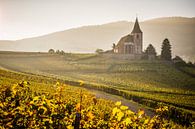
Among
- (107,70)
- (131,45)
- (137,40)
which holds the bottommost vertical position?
(107,70)

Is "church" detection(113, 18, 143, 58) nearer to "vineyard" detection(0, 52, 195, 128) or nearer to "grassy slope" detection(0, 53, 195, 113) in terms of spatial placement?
"vineyard" detection(0, 52, 195, 128)

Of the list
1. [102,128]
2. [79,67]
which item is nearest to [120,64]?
[79,67]

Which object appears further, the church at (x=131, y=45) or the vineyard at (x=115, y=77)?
the church at (x=131, y=45)

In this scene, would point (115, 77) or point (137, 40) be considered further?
point (137, 40)

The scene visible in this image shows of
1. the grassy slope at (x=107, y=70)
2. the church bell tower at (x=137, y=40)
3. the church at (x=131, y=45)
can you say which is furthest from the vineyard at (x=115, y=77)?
the church bell tower at (x=137, y=40)

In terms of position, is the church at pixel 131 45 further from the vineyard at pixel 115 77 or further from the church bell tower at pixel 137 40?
the vineyard at pixel 115 77

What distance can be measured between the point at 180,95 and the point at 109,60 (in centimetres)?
2866

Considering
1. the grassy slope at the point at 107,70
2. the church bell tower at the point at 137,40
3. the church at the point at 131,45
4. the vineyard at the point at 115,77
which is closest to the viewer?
the vineyard at the point at 115,77

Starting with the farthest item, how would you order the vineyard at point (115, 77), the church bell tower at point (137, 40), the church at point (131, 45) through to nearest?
the church bell tower at point (137, 40)
the church at point (131, 45)
the vineyard at point (115, 77)

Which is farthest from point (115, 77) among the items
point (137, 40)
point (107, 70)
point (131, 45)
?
point (137, 40)

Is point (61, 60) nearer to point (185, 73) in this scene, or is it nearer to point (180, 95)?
point (185, 73)

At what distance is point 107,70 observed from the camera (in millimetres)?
56156

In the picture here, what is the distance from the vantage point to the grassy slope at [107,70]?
1813 inches

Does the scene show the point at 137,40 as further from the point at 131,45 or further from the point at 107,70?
the point at 107,70
